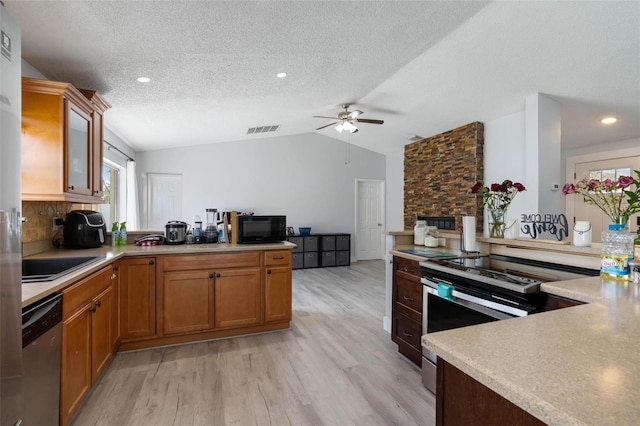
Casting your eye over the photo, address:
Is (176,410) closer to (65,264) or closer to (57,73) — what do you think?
(65,264)

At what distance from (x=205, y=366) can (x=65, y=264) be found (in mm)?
1225

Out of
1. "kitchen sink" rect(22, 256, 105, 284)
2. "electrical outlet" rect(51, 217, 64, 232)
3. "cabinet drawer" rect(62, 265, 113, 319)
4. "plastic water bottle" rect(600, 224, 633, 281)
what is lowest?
"cabinet drawer" rect(62, 265, 113, 319)

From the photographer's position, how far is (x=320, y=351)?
267 centimetres

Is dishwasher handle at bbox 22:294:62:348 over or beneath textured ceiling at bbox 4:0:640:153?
beneath

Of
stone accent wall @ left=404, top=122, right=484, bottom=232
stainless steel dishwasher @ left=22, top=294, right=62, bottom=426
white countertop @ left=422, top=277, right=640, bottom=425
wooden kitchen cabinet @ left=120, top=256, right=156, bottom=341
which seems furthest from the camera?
stone accent wall @ left=404, top=122, right=484, bottom=232

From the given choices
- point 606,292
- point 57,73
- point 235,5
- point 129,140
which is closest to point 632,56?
point 606,292

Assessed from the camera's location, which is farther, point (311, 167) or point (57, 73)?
point (311, 167)

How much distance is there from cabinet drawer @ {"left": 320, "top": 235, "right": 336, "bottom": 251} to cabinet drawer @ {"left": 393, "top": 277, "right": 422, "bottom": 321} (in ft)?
13.2

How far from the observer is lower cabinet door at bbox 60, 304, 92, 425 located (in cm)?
158

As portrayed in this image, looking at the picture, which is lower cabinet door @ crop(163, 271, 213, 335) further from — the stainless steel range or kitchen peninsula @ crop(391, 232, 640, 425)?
kitchen peninsula @ crop(391, 232, 640, 425)

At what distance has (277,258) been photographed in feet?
10.0

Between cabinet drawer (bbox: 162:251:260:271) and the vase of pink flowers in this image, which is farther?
cabinet drawer (bbox: 162:251:260:271)

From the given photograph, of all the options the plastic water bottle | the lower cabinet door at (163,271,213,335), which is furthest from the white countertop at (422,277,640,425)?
the lower cabinet door at (163,271,213,335)

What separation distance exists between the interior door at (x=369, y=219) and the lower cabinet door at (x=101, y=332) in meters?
5.60
